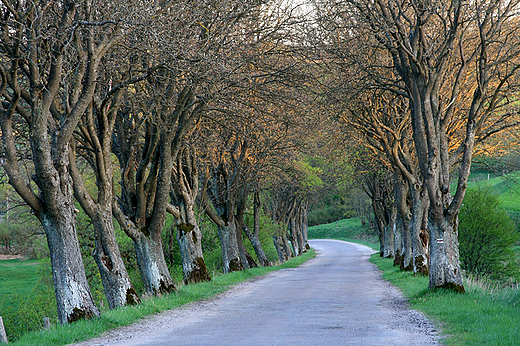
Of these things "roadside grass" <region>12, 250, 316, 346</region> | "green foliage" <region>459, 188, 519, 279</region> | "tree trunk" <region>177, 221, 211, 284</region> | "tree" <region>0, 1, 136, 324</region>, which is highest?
"tree" <region>0, 1, 136, 324</region>

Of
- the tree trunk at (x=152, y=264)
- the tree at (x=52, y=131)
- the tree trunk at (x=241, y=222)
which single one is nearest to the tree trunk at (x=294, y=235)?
the tree trunk at (x=241, y=222)

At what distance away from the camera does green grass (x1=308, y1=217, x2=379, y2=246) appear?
99.4 m

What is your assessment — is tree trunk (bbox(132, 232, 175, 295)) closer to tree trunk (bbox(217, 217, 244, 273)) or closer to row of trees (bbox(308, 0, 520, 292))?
row of trees (bbox(308, 0, 520, 292))

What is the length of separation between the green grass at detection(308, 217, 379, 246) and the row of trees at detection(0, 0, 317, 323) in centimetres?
7906

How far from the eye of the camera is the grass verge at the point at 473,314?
7.82 meters

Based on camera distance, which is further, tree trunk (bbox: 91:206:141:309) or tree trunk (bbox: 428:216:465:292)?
tree trunk (bbox: 428:216:465:292)

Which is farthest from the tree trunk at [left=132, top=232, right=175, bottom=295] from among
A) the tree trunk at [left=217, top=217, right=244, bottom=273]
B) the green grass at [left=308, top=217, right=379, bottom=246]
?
the green grass at [left=308, top=217, right=379, bottom=246]

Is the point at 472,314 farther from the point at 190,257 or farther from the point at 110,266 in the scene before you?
the point at 190,257

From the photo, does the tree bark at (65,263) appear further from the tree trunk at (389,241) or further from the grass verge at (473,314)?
the tree trunk at (389,241)

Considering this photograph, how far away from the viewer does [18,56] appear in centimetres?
963

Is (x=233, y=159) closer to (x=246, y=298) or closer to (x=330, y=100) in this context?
(x=330, y=100)

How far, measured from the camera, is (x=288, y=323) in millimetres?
10211

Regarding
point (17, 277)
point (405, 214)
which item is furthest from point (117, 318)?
point (17, 277)

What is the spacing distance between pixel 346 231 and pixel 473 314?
10191cm
